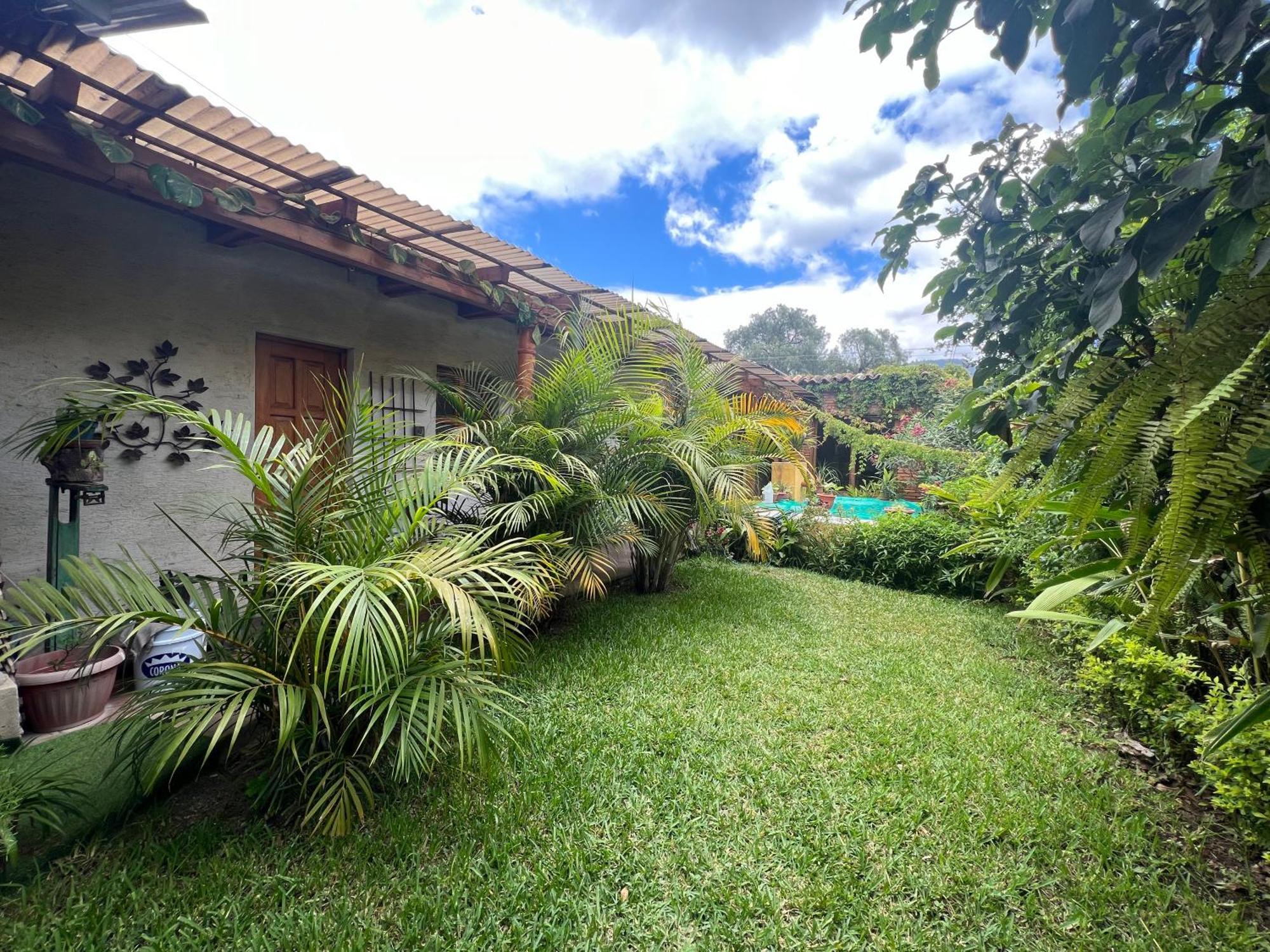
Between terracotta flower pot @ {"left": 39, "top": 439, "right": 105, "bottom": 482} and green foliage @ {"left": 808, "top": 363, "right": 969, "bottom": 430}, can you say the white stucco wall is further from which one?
green foliage @ {"left": 808, "top": 363, "right": 969, "bottom": 430}

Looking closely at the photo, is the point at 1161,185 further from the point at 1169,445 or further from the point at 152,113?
the point at 152,113

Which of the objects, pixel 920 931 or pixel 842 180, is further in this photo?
pixel 842 180

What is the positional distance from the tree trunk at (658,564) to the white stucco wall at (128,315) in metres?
2.98

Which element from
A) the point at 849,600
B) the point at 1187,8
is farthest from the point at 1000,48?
the point at 849,600

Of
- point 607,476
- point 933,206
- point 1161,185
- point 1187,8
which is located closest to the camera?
point 1187,8

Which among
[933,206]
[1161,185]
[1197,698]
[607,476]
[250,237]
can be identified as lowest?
[1197,698]

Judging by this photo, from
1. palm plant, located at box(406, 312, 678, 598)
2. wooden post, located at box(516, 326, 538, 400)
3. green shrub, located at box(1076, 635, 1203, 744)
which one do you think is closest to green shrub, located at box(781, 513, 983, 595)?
green shrub, located at box(1076, 635, 1203, 744)

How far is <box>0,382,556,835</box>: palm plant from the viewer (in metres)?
1.60

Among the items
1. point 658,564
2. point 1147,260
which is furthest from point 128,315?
point 1147,260

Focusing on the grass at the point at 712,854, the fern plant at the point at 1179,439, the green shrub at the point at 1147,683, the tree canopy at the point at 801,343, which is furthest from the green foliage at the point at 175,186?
the tree canopy at the point at 801,343

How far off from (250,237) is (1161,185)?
4.08 metres

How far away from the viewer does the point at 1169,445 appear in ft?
3.34

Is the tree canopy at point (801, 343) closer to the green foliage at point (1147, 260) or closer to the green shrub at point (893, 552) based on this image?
the green shrub at point (893, 552)

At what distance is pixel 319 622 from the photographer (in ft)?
6.06
